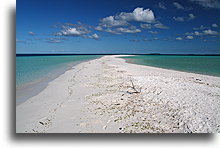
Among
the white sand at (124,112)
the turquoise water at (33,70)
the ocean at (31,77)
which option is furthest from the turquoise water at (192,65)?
the turquoise water at (33,70)

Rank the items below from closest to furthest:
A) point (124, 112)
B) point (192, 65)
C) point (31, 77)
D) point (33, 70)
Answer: point (124, 112) → point (31, 77) → point (33, 70) → point (192, 65)

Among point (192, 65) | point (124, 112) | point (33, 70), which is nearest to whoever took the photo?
point (124, 112)

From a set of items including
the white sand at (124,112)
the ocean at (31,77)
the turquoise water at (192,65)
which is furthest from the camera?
the turquoise water at (192,65)

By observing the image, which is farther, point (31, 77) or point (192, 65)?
point (192, 65)

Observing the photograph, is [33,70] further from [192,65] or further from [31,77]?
[192,65]

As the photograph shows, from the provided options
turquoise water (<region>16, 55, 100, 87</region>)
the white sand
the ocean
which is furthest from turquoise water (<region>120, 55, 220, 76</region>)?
turquoise water (<region>16, 55, 100, 87</region>)

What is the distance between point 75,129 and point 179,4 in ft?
17.2

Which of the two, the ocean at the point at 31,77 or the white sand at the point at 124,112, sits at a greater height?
the ocean at the point at 31,77

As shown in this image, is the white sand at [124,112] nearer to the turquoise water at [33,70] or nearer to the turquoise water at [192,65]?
the turquoise water at [33,70]

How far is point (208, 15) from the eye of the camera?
5.61m

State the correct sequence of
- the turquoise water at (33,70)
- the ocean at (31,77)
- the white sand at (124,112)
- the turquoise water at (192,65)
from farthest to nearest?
the turquoise water at (192,65) → the turquoise water at (33,70) → the ocean at (31,77) → the white sand at (124,112)

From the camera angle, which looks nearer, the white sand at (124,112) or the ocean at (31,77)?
the white sand at (124,112)

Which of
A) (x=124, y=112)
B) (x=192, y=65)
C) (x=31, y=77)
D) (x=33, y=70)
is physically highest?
(x=192, y=65)

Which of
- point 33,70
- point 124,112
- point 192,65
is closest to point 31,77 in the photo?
point 33,70
